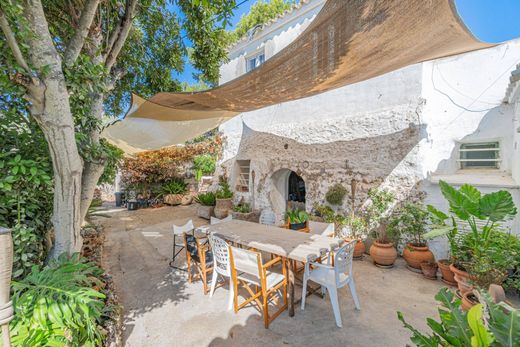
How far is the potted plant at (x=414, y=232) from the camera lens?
400cm

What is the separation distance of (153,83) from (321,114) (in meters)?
3.95

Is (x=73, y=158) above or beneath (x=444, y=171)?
above

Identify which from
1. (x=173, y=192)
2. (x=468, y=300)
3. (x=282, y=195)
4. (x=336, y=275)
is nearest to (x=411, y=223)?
(x=468, y=300)

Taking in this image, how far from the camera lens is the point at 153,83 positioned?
192 inches

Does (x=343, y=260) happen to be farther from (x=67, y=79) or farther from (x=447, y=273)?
(x=67, y=79)

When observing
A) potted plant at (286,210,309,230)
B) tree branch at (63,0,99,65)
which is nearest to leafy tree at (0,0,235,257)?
tree branch at (63,0,99,65)

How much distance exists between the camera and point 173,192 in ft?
→ 35.4

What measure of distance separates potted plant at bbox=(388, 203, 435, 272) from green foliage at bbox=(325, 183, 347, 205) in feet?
3.79

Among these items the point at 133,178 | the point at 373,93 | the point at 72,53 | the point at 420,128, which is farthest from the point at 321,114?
the point at 133,178

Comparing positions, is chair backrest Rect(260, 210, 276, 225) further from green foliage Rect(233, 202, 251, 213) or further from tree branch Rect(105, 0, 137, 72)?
tree branch Rect(105, 0, 137, 72)

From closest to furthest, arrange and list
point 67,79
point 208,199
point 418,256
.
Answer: point 67,79, point 418,256, point 208,199

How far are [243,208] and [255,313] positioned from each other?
14.9 feet

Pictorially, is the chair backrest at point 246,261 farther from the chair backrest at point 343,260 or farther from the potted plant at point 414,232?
the potted plant at point 414,232

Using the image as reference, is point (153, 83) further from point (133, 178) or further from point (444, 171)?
point (133, 178)
